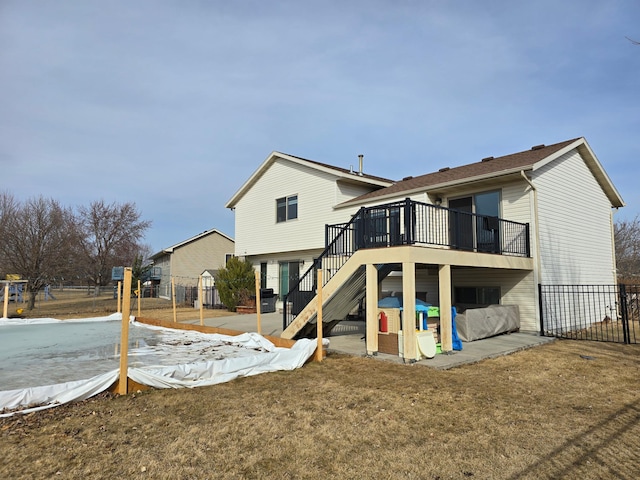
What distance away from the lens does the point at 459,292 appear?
41.3 ft

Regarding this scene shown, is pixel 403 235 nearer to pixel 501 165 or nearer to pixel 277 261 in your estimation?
pixel 501 165

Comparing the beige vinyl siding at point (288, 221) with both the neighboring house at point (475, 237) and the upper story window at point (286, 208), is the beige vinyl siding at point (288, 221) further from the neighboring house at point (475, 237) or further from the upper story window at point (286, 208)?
the upper story window at point (286, 208)

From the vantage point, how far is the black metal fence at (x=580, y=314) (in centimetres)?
1037

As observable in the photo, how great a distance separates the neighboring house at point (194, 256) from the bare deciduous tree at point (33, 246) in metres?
8.41

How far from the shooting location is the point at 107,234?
35.3 m

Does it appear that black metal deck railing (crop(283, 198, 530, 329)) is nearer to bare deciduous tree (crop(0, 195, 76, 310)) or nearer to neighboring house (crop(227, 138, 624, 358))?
neighboring house (crop(227, 138, 624, 358))

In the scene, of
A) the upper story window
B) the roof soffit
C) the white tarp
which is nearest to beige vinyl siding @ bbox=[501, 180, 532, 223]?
the roof soffit

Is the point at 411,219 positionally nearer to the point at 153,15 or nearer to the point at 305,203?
the point at 153,15

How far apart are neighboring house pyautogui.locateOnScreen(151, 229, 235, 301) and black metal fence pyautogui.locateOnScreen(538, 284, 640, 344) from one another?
24001 mm

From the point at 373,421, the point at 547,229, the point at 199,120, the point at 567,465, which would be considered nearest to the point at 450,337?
the point at 373,421

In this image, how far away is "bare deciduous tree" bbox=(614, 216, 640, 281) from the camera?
26.4 metres

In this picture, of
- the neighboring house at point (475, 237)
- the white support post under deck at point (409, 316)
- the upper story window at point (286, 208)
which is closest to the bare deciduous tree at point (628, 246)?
the neighboring house at point (475, 237)

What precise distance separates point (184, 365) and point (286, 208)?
12940 millimetres

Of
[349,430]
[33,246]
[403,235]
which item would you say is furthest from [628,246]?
[33,246]
